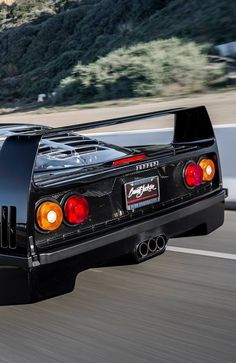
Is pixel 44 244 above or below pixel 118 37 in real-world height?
below

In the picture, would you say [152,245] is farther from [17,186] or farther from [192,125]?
[192,125]

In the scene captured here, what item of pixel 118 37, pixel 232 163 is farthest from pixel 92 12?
pixel 232 163

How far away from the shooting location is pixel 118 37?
43.3 m

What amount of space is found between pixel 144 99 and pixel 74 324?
72.5 ft

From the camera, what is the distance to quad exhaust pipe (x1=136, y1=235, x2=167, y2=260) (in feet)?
14.2

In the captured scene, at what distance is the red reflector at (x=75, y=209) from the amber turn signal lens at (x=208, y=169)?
1.24 meters

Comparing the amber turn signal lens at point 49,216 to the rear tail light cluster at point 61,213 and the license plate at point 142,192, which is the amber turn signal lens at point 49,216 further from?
the license plate at point 142,192

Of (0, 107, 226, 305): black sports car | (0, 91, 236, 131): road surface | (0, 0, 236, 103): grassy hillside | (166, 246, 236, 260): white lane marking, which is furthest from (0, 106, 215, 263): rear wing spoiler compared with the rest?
(0, 0, 236, 103): grassy hillside

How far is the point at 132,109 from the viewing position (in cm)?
2272

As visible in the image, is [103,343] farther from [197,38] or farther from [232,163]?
[197,38]

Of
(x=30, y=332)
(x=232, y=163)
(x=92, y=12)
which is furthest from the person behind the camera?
(x=92, y=12)

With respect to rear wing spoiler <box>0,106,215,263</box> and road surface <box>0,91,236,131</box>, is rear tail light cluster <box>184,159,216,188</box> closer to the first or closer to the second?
rear wing spoiler <box>0,106,215,263</box>

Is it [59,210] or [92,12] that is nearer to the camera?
[59,210]

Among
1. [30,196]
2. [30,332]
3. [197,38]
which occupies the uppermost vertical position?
[197,38]
